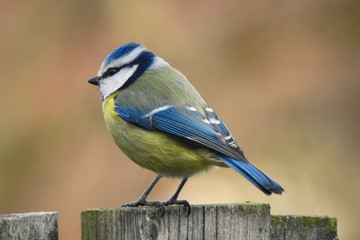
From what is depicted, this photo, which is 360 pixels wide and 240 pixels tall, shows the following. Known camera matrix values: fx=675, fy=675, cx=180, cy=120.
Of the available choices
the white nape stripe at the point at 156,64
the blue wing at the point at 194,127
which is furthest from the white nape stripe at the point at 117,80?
the blue wing at the point at 194,127

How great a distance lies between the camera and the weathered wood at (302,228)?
2.83 m

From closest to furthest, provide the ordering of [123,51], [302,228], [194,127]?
[302,228] → [194,127] → [123,51]

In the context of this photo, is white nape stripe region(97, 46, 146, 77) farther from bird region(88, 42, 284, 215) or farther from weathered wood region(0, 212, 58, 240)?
weathered wood region(0, 212, 58, 240)

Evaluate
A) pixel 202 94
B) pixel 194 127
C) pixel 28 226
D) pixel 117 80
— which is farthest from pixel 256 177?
pixel 202 94

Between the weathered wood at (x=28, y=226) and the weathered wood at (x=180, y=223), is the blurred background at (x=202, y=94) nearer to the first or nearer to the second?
the weathered wood at (x=180, y=223)

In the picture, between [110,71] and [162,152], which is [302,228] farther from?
[110,71]

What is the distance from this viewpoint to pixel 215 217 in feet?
8.75

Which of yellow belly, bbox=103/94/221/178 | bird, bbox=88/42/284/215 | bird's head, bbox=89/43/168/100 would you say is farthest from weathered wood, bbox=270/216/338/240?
bird's head, bbox=89/43/168/100

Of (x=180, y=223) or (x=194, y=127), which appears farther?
(x=194, y=127)

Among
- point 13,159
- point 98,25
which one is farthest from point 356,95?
point 13,159

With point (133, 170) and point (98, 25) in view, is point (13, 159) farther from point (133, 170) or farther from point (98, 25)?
point (98, 25)

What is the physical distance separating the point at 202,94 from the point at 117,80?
9.15 ft

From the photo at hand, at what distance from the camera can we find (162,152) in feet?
12.3

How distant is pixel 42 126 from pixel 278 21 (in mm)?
2843
